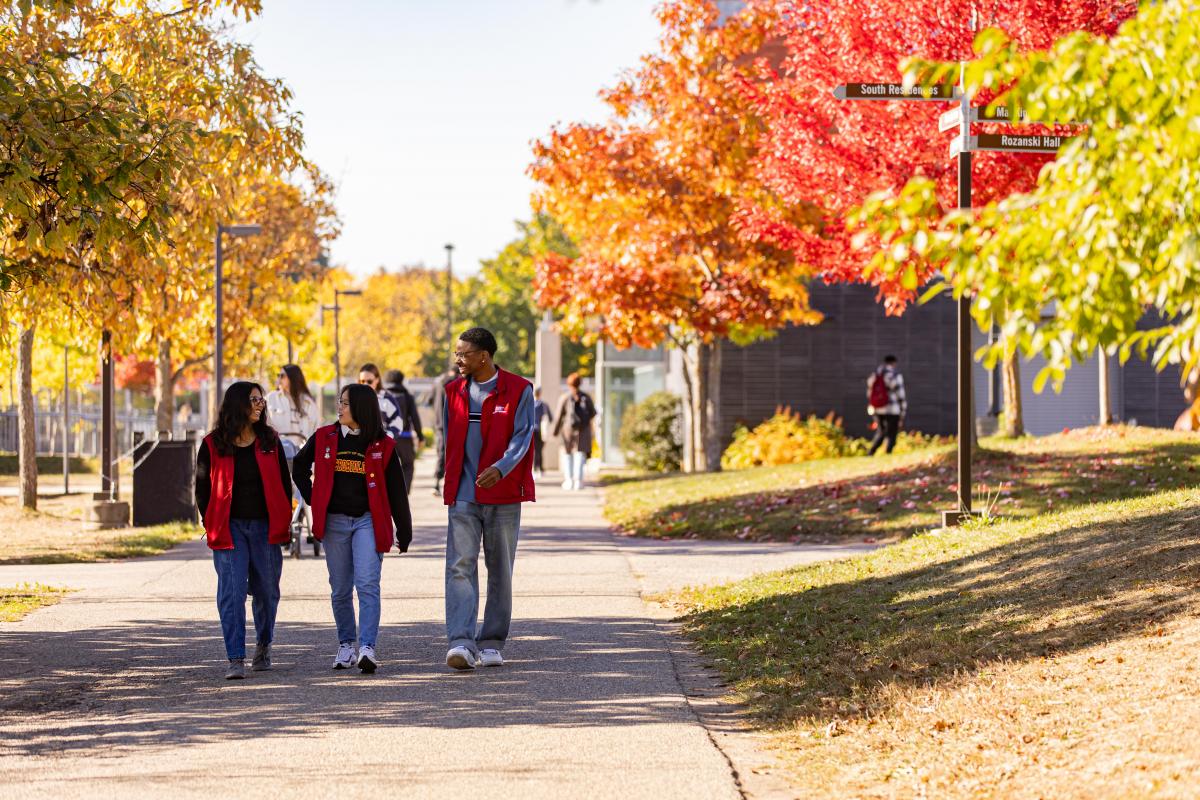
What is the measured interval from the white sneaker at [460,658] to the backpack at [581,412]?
19.4 meters

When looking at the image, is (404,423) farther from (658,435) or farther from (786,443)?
(658,435)

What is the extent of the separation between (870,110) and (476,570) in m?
13.1

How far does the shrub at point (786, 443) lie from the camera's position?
29.9 metres

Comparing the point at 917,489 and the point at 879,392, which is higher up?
the point at 879,392

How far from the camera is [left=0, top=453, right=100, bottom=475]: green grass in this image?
39.1m

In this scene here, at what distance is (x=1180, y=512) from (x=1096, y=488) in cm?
609

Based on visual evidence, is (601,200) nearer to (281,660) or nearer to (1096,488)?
(1096,488)

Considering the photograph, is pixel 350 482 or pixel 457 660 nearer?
pixel 457 660

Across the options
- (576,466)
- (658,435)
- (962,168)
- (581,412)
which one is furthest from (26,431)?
(658,435)

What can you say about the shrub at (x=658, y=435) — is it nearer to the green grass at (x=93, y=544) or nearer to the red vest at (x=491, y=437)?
the green grass at (x=93, y=544)

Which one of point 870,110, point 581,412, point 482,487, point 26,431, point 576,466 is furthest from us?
point 576,466

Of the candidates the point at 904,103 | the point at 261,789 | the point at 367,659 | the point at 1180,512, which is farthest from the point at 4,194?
the point at 904,103

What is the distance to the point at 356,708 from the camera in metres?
8.22

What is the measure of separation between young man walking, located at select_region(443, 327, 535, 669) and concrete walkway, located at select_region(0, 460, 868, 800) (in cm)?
28
